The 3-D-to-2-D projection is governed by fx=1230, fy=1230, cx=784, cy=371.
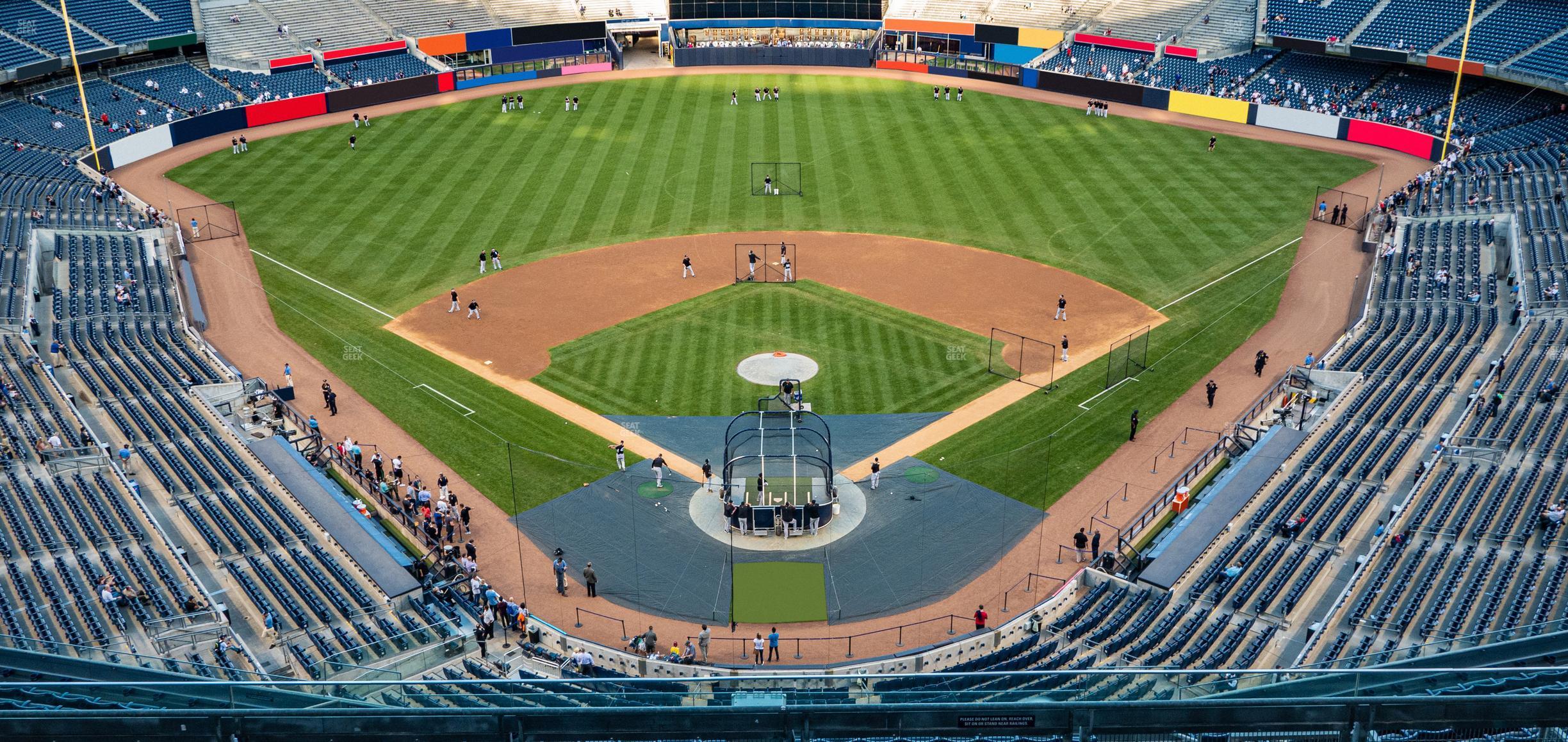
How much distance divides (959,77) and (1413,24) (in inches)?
1123

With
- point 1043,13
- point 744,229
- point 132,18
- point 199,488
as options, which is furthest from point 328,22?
point 199,488

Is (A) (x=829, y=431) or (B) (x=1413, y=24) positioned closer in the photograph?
(A) (x=829, y=431)

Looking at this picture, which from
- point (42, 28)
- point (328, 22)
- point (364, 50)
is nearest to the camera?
point (42, 28)

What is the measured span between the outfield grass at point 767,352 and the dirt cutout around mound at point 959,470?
2.65 metres

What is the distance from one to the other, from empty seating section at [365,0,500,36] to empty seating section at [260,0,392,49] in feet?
4.11

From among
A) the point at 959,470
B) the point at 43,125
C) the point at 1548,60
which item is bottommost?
the point at 959,470

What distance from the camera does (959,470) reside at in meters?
38.1

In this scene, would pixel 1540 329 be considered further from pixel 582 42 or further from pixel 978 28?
pixel 582 42

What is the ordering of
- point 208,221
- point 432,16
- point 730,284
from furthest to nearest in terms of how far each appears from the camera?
point 432,16 < point 208,221 < point 730,284

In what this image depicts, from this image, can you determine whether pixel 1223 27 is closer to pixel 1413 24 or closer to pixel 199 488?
pixel 1413 24

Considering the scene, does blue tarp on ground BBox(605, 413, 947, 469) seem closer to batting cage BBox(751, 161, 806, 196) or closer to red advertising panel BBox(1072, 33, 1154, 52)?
batting cage BBox(751, 161, 806, 196)

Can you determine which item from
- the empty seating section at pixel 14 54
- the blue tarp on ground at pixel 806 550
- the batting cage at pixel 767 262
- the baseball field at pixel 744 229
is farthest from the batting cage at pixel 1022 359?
the empty seating section at pixel 14 54

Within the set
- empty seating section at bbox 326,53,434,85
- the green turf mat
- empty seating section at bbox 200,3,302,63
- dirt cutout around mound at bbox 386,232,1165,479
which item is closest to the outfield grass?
dirt cutout around mound at bbox 386,232,1165,479

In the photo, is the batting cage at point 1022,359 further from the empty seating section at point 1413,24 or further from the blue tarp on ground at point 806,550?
the empty seating section at point 1413,24
